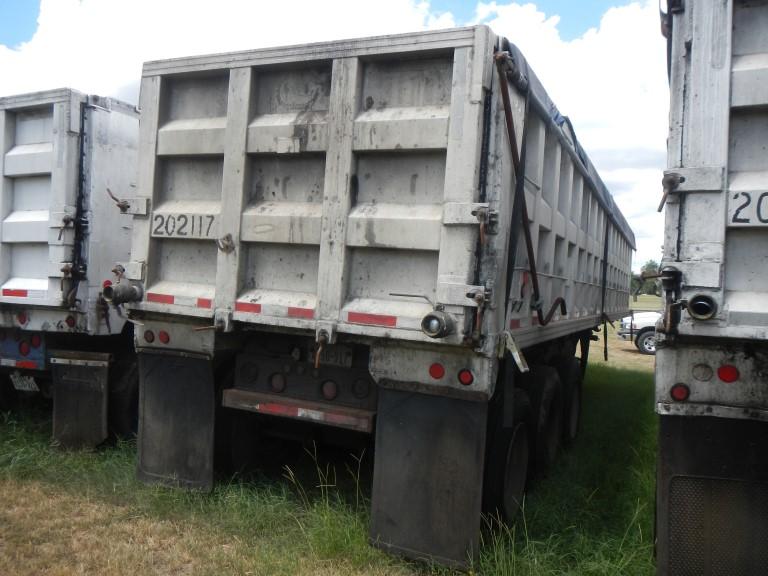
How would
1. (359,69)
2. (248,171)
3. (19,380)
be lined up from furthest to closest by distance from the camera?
1. (19,380)
2. (248,171)
3. (359,69)

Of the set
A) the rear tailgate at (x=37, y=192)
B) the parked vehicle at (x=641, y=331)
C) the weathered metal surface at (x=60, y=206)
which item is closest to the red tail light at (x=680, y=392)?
the weathered metal surface at (x=60, y=206)

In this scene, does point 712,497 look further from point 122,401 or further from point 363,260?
point 122,401

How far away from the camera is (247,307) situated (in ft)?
12.6

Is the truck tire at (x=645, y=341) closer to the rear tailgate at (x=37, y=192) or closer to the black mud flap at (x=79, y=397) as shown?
the black mud flap at (x=79, y=397)

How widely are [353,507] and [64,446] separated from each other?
8.72 ft

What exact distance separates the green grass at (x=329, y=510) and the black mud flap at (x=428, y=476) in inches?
4.9

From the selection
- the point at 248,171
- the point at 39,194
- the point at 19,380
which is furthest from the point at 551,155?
the point at 19,380

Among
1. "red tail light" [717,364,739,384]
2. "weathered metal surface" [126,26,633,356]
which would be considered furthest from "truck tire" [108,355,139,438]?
"red tail light" [717,364,739,384]

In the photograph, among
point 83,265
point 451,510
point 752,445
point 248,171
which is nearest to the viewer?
point 752,445

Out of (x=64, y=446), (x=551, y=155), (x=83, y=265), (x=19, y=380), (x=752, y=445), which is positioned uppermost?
(x=551, y=155)

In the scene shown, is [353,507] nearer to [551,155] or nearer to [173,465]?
[173,465]

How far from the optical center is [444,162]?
3.42m

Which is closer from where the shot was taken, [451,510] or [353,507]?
[451,510]

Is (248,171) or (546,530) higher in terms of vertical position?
(248,171)
